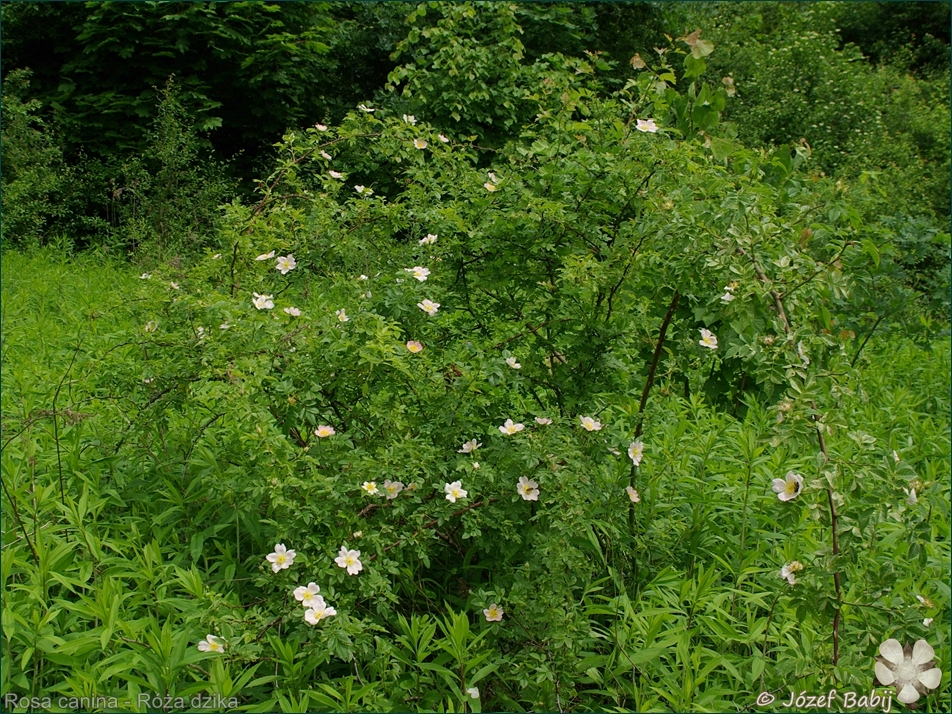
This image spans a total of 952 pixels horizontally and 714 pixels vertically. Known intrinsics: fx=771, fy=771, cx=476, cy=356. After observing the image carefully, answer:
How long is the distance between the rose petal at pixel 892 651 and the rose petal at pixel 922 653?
3 centimetres

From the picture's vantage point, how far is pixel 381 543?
1.97m

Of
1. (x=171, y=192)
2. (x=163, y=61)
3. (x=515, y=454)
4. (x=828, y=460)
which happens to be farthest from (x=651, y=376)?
(x=163, y=61)

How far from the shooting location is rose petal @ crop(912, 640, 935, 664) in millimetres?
1665

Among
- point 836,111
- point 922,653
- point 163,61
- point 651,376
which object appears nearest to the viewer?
point 922,653

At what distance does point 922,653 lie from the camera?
167 centimetres

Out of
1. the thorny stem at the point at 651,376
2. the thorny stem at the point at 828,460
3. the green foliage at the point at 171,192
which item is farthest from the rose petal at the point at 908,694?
the green foliage at the point at 171,192

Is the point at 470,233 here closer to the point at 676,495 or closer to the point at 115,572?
the point at 676,495

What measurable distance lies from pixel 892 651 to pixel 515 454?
98 cm

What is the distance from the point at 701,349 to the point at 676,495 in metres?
0.64

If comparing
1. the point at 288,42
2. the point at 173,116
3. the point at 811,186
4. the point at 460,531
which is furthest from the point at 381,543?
the point at 288,42

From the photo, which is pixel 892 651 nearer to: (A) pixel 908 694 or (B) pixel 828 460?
(A) pixel 908 694

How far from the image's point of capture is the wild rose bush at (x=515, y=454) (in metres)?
1.88

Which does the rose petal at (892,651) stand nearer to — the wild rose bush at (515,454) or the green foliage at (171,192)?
the wild rose bush at (515,454)

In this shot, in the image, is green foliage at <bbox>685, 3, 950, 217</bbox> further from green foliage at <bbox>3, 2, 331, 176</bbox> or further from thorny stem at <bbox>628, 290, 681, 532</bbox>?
thorny stem at <bbox>628, 290, 681, 532</bbox>
